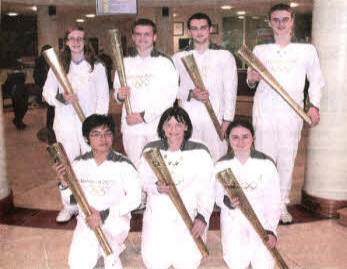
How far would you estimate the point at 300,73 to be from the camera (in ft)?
9.77

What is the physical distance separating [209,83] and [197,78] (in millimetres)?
188

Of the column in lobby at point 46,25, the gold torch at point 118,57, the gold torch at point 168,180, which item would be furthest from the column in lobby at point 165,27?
the gold torch at point 168,180

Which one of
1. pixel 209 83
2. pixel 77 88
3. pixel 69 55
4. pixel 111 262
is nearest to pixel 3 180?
pixel 77 88

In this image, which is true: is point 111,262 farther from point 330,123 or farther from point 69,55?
point 330,123

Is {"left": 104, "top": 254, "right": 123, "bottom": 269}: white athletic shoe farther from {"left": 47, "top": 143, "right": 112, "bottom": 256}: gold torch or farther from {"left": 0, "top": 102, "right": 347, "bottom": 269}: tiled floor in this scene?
{"left": 0, "top": 102, "right": 347, "bottom": 269}: tiled floor

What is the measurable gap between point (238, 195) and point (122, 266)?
79 cm

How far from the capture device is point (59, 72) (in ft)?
9.54

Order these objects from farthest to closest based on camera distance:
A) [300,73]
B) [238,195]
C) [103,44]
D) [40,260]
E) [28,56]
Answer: [28,56] → [103,44] → [300,73] → [40,260] → [238,195]

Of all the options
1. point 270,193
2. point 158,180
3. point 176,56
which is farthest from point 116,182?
point 176,56

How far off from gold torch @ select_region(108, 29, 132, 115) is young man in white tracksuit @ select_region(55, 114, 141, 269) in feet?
1.75

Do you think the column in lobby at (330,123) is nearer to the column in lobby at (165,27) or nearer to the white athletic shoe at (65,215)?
the white athletic shoe at (65,215)

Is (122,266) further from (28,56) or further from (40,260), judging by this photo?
(28,56)

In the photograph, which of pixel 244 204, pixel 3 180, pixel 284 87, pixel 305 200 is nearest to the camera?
pixel 244 204

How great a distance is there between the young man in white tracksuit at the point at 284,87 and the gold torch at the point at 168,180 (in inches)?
37.1
